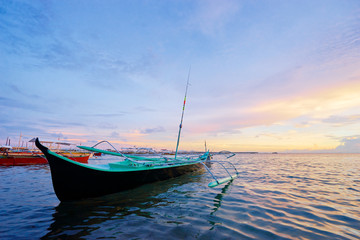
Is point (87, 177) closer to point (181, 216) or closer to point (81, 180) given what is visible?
point (81, 180)

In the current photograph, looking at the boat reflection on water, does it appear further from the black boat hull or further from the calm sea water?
the black boat hull

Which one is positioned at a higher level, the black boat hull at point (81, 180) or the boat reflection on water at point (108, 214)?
the black boat hull at point (81, 180)

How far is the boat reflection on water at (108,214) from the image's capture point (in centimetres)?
431

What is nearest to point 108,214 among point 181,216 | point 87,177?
point 87,177

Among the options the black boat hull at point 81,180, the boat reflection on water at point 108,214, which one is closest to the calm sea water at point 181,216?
the boat reflection on water at point 108,214

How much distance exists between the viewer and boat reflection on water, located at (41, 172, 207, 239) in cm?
431

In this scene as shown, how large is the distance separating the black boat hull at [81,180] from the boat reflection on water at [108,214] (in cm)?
36

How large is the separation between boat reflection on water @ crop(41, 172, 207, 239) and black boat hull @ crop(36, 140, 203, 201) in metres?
0.36

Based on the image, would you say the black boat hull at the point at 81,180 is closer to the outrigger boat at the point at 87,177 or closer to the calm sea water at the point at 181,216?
the outrigger boat at the point at 87,177

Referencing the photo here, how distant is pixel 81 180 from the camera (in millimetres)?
6285

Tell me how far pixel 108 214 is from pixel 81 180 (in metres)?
1.86

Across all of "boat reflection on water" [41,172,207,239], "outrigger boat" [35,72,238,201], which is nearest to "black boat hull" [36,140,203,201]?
"outrigger boat" [35,72,238,201]

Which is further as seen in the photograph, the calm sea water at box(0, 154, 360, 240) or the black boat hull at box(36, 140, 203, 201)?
the black boat hull at box(36, 140, 203, 201)

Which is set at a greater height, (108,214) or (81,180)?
(81,180)
